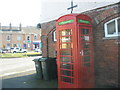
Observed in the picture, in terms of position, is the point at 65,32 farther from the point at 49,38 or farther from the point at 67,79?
the point at 49,38

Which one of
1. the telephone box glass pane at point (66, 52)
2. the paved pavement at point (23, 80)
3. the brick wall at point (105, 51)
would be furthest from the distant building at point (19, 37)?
the telephone box glass pane at point (66, 52)

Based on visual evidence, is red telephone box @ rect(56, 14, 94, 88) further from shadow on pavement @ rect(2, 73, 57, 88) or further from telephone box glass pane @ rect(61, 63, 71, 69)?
shadow on pavement @ rect(2, 73, 57, 88)

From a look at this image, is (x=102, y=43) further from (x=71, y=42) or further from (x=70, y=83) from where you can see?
(x=70, y=83)

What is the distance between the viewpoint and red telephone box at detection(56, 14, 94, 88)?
4.25 m

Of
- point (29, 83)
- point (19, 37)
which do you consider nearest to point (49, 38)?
point (29, 83)

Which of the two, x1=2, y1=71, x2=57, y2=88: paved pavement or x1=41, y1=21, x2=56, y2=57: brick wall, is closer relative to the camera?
x1=2, y1=71, x2=57, y2=88: paved pavement

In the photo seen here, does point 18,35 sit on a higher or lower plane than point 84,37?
higher

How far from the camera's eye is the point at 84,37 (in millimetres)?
4500

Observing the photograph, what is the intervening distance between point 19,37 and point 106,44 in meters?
42.0

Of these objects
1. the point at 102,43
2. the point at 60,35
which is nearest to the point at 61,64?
the point at 60,35

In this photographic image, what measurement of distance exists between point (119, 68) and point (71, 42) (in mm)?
2002

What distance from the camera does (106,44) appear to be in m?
5.05

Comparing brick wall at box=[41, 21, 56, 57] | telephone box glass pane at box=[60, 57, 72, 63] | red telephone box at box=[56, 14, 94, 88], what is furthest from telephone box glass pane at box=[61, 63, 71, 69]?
brick wall at box=[41, 21, 56, 57]

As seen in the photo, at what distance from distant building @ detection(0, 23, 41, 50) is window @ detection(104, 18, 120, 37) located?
123 feet
